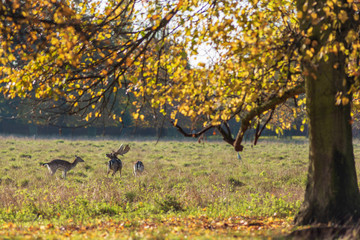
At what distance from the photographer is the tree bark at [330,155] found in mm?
7949

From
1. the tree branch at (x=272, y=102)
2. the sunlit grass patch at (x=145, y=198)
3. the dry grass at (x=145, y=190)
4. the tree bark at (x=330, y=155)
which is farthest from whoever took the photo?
the dry grass at (x=145, y=190)

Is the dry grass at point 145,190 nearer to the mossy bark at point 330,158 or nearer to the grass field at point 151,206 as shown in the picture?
the grass field at point 151,206

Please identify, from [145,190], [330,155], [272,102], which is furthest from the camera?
[145,190]

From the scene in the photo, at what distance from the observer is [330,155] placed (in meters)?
7.95

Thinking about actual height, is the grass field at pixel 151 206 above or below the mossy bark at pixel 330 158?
below

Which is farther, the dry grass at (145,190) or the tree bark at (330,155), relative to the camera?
the dry grass at (145,190)

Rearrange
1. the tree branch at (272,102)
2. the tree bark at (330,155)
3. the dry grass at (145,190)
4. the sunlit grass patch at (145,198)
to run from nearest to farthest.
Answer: the tree bark at (330,155), the tree branch at (272,102), the sunlit grass patch at (145,198), the dry grass at (145,190)

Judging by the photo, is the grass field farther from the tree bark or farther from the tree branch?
the tree branch

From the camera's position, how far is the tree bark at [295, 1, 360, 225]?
795 cm

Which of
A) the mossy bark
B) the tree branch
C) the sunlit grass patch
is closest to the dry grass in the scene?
the sunlit grass patch

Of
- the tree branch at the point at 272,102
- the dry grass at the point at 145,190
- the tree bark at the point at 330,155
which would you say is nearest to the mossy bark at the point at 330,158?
the tree bark at the point at 330,155

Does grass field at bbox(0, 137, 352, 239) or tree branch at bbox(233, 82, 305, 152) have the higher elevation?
tree branch at bbox(233, 82, 305, 152)

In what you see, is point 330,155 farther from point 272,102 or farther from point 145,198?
point 145,198

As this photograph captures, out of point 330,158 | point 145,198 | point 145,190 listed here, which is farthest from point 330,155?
point 145,190
